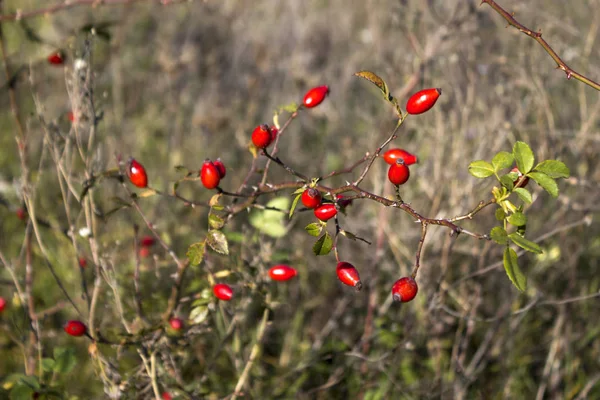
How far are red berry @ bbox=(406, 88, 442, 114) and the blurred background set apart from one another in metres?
0.58

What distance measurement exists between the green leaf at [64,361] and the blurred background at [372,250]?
0.31ft

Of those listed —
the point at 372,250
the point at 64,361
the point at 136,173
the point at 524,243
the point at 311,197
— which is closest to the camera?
the point at 524,243

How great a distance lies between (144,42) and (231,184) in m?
2.30

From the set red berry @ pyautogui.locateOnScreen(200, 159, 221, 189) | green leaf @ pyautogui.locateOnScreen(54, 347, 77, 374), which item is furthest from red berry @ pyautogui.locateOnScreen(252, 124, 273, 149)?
green leaf @ pyautogui.locateOnScreen(54, 347, 77, 374)

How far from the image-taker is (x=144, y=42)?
4.85 meters

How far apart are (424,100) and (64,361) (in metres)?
1.12

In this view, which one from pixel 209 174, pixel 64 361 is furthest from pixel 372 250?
pixel 209 174

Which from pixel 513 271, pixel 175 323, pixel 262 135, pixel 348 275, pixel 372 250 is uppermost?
pixel 372 250

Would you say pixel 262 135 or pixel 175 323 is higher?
pixel 262 135

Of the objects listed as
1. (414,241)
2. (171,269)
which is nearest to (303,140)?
(414,241)

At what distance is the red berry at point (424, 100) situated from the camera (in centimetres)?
110

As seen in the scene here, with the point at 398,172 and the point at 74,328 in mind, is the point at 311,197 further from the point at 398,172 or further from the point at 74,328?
the point at 74,328

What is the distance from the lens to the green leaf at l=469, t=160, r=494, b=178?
3.45 ft

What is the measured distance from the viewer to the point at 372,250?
255cm
